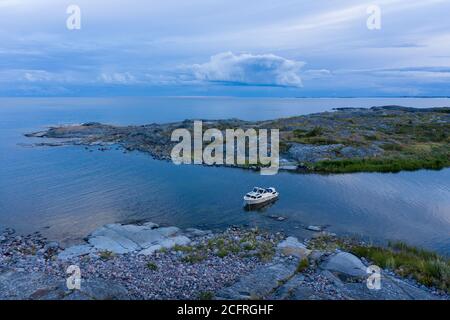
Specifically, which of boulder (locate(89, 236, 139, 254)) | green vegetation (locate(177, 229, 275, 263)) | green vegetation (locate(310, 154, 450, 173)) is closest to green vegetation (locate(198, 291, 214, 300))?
green vegetation (locate(177, 229, 275, 263))

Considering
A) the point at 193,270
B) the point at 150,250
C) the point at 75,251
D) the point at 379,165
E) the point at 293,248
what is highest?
the point at 379,165

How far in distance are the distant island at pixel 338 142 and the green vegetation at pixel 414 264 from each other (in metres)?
33.9

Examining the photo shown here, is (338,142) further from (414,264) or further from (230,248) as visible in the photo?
(230,248)

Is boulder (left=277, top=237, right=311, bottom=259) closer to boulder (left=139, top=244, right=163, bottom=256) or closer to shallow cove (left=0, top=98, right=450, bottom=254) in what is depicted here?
shallow cove (left=0, top=98, right=450, bottom=254)

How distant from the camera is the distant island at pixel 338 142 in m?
65.7

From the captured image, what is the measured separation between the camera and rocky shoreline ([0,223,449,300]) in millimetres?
21031

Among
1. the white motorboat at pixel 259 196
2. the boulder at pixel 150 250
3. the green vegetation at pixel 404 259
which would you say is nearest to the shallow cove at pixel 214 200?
the white motorboat at pixel 259 196

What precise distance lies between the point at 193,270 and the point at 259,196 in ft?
69.1

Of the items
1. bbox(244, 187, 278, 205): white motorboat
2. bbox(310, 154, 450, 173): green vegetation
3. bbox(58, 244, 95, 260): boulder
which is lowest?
bbox(58, 244, 95, 260): boulder

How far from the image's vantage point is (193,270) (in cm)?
2423

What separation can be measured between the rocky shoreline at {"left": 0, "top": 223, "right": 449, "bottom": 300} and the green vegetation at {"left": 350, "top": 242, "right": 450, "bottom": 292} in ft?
2.38

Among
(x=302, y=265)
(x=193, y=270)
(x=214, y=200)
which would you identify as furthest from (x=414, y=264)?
(x=214, y=200)
